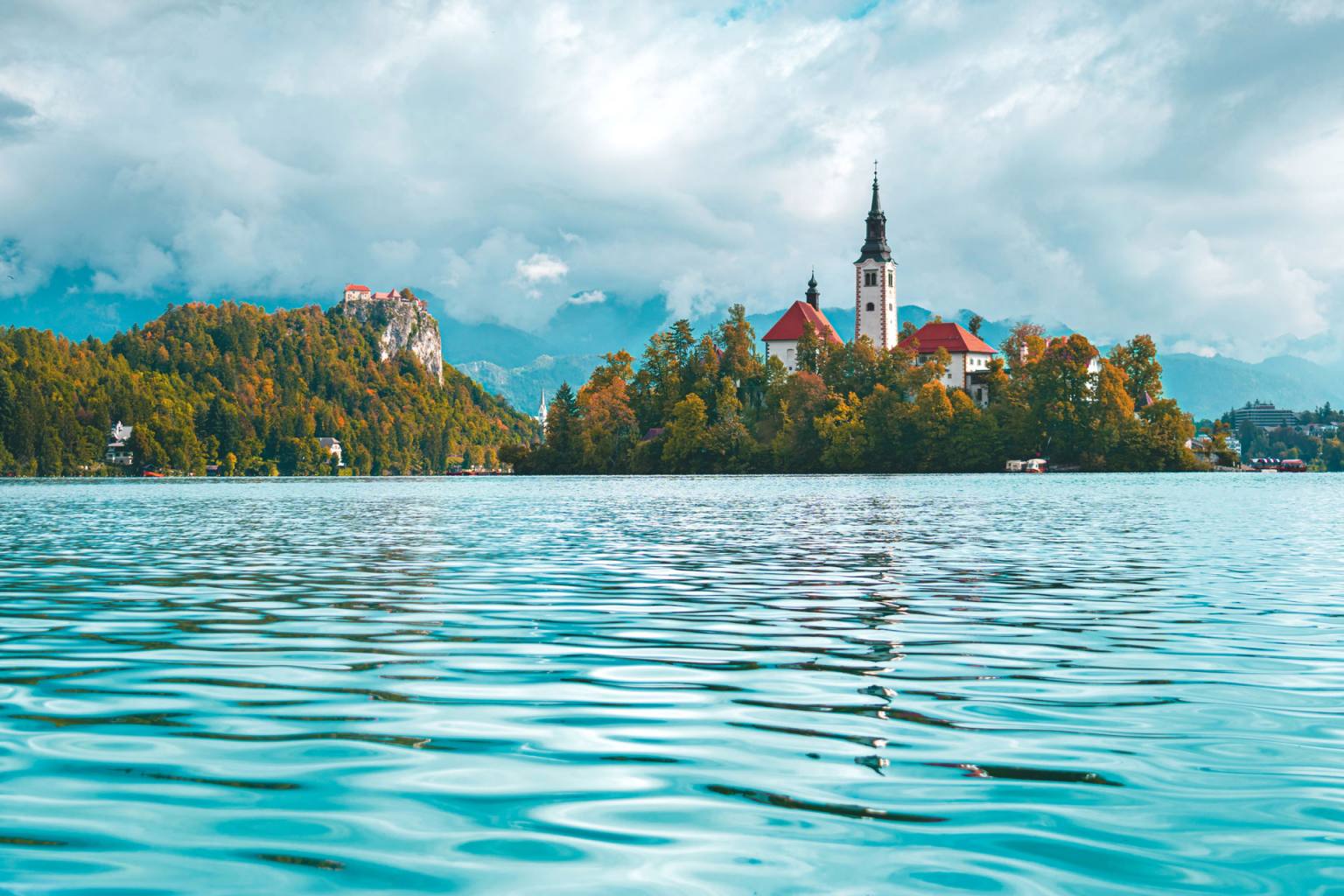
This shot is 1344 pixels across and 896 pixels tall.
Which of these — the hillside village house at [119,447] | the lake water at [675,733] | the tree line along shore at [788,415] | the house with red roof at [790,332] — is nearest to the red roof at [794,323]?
the house with red roof at [790,332]

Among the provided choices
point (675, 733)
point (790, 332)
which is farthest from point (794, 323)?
point (675, 733)

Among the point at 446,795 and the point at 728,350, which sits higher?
the point at 728,350

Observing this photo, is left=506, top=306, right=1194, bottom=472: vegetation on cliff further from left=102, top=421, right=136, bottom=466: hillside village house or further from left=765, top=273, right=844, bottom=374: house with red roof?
left=102, top=421, right=136, bottom=466: hillside village house

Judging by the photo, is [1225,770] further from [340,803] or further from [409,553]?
[409,553]

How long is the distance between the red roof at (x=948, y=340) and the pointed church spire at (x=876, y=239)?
13463 mm

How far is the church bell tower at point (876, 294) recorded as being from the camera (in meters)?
187

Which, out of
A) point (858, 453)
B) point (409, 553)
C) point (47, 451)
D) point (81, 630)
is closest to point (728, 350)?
point (858, 453)

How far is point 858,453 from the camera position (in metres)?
145

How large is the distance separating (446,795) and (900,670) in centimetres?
511

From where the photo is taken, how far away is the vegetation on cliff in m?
136

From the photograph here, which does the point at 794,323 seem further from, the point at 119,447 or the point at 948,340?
the point at 119,447

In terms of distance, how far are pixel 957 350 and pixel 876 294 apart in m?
17.8

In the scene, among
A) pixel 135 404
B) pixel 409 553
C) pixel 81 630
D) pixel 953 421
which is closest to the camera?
pixel 81 630

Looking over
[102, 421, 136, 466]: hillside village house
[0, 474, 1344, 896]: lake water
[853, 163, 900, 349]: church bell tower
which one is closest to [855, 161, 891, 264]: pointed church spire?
[853, 163, 900, 349]: church bell tower
